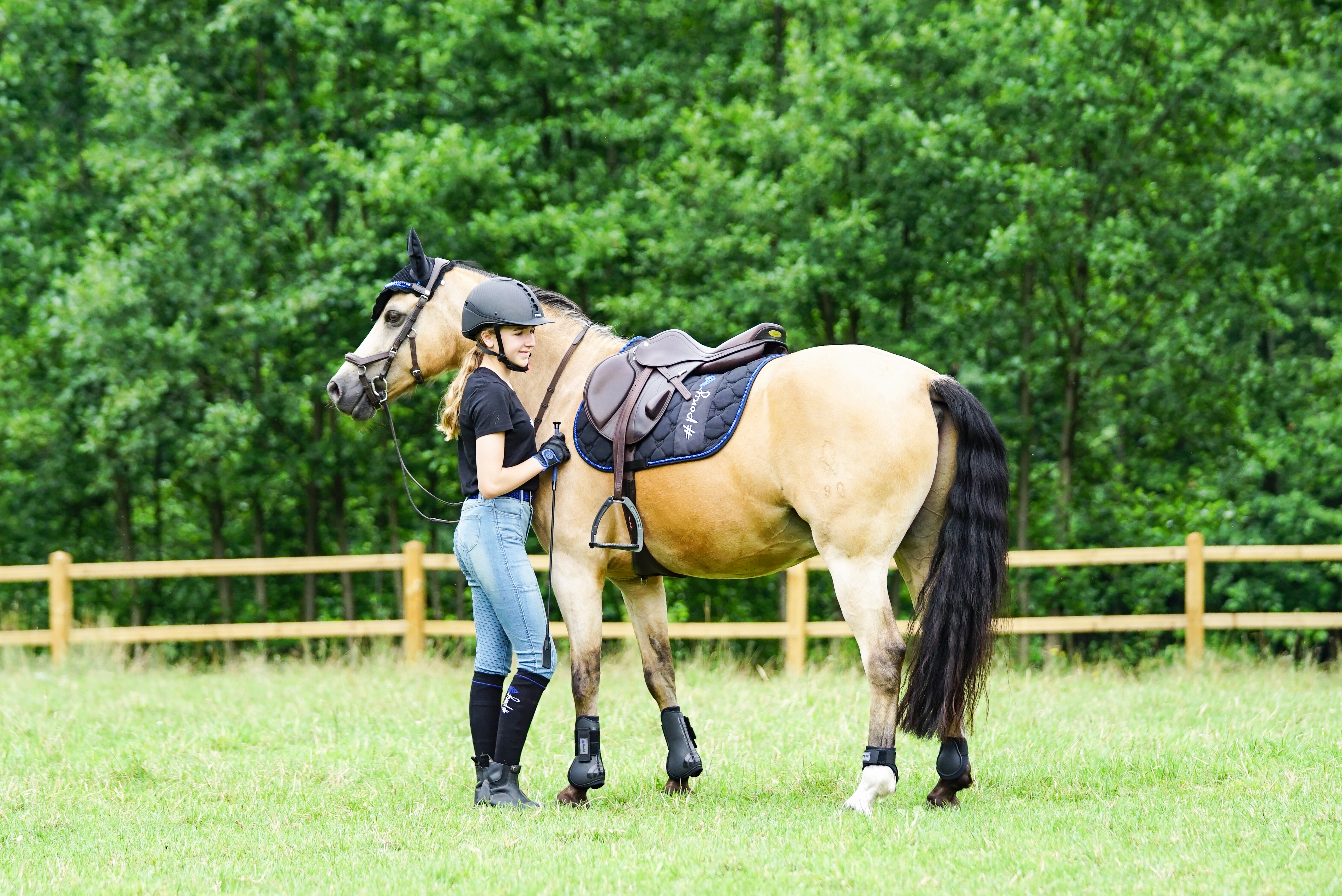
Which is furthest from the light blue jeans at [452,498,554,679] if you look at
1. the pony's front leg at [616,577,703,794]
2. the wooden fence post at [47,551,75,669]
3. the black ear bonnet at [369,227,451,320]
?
the wooden fence post at [47,551,75,669]

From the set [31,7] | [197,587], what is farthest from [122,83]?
[197,587]

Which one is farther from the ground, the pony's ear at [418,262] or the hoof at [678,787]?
the pony's ear at [418,262]

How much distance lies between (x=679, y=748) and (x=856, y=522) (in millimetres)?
1291

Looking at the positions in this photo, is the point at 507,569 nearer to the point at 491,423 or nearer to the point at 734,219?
the point at 491,423

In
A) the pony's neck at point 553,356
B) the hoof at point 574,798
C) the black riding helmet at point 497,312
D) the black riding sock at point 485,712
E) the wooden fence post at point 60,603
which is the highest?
the black riding helmet at point 497,312

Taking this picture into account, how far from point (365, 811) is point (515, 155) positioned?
34.1ft

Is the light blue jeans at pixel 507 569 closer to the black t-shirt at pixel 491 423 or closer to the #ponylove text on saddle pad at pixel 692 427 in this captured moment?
the black t-shirt at pixel 491 423

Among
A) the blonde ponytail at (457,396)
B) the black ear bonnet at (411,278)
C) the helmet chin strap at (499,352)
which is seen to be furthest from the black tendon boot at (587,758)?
the black ear bonnet at (411,278)

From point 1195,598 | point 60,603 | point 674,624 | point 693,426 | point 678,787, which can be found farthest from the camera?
point 60,603

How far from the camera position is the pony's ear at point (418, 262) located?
512 cm

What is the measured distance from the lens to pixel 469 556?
480 cm

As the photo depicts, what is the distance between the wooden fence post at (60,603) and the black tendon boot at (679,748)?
325 inches

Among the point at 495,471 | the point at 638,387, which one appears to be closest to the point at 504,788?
the point at 495,471

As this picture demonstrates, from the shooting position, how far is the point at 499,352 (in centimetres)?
485
